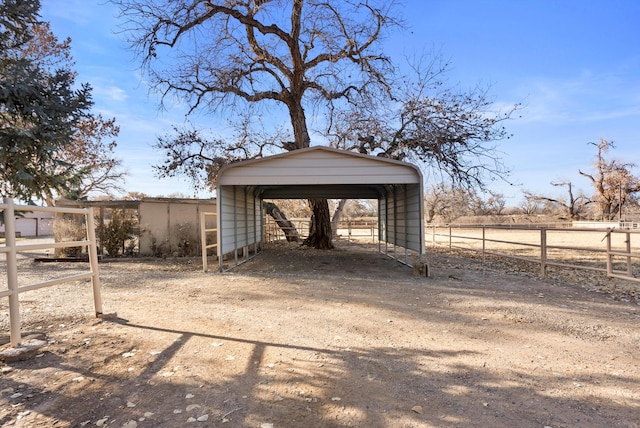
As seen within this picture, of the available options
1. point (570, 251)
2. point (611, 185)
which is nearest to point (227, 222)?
point (570, 251)

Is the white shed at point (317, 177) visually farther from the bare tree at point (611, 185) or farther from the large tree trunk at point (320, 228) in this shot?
the bare tree at point (611, 185)

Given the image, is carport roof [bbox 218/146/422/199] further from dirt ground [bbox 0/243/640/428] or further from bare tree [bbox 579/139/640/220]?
bare tree [bbox 579/139/640/220]

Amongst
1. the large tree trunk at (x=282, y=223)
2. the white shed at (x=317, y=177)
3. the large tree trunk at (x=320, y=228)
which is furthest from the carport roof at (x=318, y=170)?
the large tree trunk at (x=282, y=223)

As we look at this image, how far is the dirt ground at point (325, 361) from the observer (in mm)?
2375

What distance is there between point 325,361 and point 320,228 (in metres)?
12.7

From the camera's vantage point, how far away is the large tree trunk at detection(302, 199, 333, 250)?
1570 cm

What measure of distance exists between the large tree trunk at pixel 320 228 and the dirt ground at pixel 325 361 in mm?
9587

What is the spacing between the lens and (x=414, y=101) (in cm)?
1276

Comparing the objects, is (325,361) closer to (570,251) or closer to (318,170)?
(318,170)

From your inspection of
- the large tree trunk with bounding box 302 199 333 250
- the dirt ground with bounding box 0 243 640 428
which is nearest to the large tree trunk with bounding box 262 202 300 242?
the large tree trunk with bounding box 302 199 333 250

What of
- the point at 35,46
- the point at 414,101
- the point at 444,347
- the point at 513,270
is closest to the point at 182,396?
the point at 444,347

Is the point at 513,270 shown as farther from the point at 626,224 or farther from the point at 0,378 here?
the point at 626,224

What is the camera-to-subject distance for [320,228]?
1587 centimetres

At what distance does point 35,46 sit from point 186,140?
11.8 m
